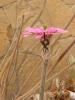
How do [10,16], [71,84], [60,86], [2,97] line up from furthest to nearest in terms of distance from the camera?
[10,16], [71,84], [60,86], [2,97]

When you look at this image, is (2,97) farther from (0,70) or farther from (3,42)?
(3,42)

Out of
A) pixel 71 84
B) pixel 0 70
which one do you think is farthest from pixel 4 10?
pixel 0 70

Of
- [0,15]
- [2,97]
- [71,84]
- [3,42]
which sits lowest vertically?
[2,97]

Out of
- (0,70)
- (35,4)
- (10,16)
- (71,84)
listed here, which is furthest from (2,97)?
(35,4)

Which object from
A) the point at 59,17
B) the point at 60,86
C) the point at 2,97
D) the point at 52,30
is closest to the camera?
the point at 52,30

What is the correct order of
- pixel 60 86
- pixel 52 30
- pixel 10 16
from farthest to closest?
pixel 10 16 < pixel 60 86 < pixel 52 30

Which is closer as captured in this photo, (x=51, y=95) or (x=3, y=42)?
(x=51, y=95)

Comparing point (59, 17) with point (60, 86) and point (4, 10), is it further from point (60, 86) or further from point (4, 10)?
point (60, 86)

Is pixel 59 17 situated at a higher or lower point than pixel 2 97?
higher

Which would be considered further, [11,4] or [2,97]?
[11,4]
